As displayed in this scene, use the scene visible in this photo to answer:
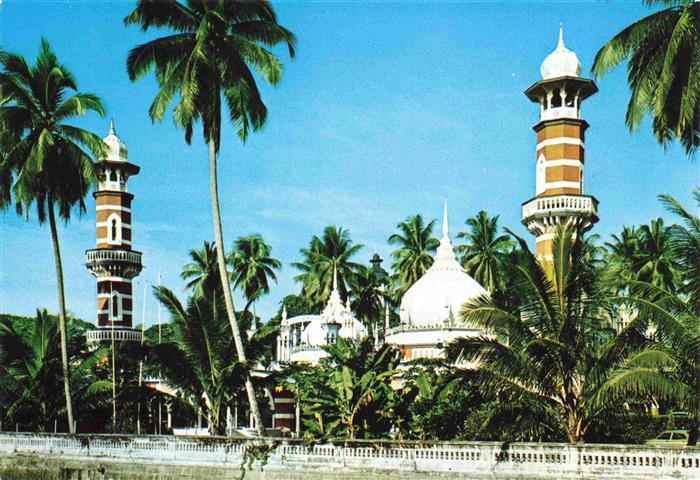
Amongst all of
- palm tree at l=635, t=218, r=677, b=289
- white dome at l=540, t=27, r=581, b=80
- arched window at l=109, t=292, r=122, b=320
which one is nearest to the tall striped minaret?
white dome at l=540, t=27, r=581, b=80

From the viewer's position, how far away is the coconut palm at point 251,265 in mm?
71625

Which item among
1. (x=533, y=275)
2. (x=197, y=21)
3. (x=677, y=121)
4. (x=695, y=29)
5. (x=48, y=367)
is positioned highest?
(x=197, y=21)

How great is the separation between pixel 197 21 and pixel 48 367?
13.6 m

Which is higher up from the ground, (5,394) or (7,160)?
(7,160)

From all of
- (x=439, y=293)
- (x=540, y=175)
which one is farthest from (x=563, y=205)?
(x=439, y=293)

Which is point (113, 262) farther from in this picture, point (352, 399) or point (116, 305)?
point (352, 399)

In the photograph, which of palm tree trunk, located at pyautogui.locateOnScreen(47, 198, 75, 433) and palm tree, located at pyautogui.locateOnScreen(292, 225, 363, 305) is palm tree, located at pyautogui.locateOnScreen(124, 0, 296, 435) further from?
palm tree, located at pyautogui.locateOnScreen(292, 225, 363, 305)

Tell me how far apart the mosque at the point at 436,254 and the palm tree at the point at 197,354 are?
470 cm

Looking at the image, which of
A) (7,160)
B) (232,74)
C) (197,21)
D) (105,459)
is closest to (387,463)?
(105,459)

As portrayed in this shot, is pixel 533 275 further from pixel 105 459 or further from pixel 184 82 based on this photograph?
pixel 105 459

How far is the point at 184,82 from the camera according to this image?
86.8ft

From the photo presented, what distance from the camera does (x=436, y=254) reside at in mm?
53312

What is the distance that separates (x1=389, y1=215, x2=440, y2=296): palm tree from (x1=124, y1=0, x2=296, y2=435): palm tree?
43.5m

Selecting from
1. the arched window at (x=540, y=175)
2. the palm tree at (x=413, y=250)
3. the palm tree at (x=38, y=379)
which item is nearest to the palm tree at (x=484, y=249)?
the palm tree at (x=413, y=250)
